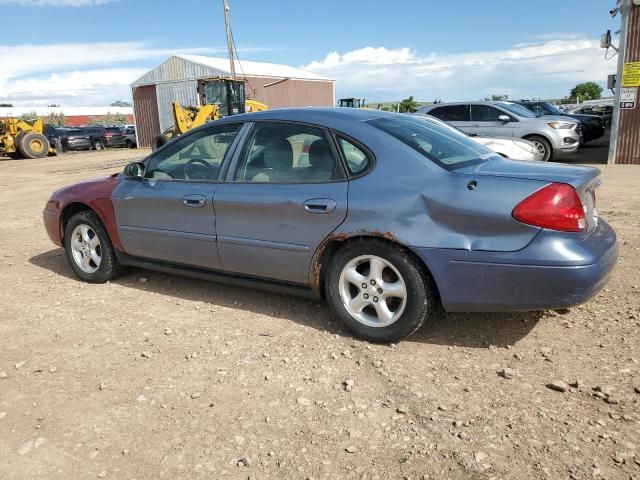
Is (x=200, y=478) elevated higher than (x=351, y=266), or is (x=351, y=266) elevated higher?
(x=351, y=266)

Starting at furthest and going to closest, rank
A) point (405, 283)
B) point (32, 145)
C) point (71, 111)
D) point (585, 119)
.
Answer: point (71, 111)
point (32, 145)
point (585, 119)
point (405, 283)

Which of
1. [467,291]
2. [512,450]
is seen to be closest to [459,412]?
[512,450]

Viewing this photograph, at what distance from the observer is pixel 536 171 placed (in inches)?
136

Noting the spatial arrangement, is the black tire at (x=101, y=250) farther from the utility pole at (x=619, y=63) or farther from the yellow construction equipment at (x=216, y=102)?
the yellow construction equipment at (x=216, y=102)

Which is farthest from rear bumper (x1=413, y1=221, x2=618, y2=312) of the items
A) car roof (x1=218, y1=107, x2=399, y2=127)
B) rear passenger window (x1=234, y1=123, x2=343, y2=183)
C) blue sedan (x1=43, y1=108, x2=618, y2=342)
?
car roof (x1=218, y1=107, x2=399, y2=127)

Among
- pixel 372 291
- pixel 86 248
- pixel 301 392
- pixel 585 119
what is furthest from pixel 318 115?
pixel 585 119

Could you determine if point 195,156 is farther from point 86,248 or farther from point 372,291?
point 372,291

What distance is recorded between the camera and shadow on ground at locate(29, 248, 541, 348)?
3787 millimetres

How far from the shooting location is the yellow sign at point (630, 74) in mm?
13234

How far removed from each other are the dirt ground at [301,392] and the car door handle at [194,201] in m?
0.85

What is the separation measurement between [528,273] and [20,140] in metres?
28.2

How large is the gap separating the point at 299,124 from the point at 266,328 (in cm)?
150

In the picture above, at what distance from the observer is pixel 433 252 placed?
3348 mm

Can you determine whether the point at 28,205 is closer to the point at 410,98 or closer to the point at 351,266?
the point at 351,266
